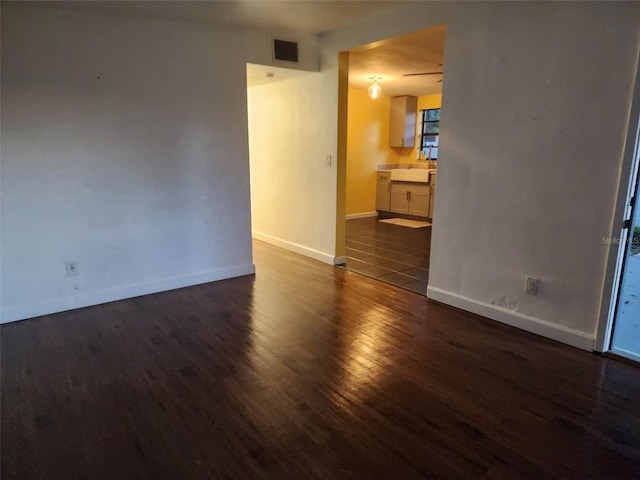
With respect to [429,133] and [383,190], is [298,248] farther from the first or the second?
[429,133]

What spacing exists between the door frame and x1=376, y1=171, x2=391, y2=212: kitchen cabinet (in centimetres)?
557

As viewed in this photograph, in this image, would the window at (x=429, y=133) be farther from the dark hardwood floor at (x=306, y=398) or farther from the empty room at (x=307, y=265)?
the dark hardwood floor at (x=306, y=398)

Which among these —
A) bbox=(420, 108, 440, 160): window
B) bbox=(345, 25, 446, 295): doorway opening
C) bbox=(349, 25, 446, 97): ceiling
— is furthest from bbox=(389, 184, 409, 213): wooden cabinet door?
bbox=(349, 25, 446, 97): ceiling

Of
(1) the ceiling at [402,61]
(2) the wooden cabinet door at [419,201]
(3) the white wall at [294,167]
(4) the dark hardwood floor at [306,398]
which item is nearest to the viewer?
(4) the dark hardwood floor at [306,398]

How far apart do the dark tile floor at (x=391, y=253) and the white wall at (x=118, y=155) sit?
4.83ft

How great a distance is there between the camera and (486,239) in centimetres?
313

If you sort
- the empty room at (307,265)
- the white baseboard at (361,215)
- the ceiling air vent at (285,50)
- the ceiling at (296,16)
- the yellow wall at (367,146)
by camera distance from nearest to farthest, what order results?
the empty room at (307,265) < the ceiling at (296,16) < the ceiling air vent at (285,50) < the yellow wall at (367,146) < the white baseboard at (361,215)

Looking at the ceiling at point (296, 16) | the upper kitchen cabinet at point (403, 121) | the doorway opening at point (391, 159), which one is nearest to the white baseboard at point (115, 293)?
the doorway opening at point (391, 159)

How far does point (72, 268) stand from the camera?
3379 millimetres

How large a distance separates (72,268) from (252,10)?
265cm


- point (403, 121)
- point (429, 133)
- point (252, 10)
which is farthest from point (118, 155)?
point (429, 133)

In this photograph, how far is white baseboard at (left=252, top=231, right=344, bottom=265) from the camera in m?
4.76

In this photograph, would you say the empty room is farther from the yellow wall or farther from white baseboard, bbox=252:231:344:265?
the yellow wall

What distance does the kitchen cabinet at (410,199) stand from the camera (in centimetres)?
741
